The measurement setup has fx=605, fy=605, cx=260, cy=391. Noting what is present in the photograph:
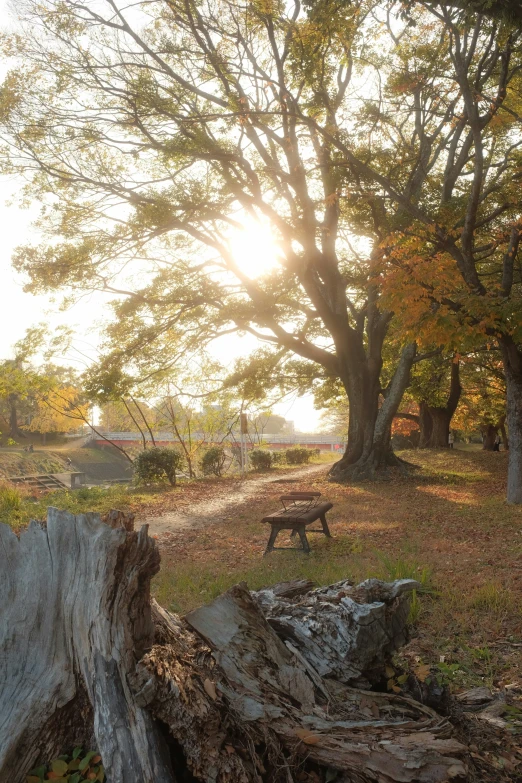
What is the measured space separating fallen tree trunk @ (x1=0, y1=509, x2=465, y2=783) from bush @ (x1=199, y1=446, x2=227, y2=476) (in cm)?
1943

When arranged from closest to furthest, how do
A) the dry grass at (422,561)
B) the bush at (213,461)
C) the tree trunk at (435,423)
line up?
the dry grass at (422,561) < the bush at (213,461) < the tree trunk at (435,423)

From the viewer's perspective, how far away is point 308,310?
18.9 metres

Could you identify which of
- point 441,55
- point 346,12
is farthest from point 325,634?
point 441,55

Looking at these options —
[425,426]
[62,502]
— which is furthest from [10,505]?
[425,426]

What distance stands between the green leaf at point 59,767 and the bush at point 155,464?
642 inches

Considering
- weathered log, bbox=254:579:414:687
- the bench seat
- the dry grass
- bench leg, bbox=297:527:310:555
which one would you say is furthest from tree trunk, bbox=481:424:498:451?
weathered log, bbox=254:579:414:687

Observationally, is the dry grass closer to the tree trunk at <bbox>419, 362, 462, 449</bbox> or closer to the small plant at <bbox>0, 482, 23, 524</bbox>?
the small plant at <bbox>0, 482, 23, 524</bbox>

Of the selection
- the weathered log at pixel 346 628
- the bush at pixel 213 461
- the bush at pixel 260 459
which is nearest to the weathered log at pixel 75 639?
the weathered log at pixel 346 628

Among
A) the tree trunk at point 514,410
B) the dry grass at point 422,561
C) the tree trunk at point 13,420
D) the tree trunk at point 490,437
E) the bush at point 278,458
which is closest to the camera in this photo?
the dry grass at point 422,561

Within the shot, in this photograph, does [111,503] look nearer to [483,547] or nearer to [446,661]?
[483,547]

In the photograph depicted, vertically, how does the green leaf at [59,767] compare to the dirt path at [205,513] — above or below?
below

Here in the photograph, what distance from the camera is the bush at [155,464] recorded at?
1859cm

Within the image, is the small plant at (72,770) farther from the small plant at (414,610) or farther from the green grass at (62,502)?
the green grass at (62,502)

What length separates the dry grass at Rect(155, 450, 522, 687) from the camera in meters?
4.72
